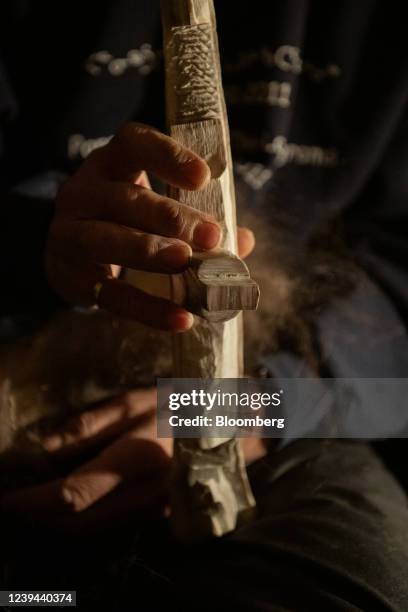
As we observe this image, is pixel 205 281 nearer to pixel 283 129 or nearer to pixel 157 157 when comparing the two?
pixel 157 157

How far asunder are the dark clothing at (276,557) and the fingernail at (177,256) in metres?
0.25

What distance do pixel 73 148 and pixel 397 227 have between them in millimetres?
483

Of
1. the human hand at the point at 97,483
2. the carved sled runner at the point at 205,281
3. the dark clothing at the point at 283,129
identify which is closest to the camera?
the carved sled runner at the point at 205,281

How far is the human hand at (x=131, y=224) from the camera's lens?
375 millimetres

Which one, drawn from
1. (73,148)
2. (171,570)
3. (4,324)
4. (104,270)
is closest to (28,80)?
(73,148)

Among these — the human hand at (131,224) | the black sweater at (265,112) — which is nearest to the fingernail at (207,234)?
the human hand at (131,224)

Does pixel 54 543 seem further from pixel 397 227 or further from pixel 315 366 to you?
pixel 397 227

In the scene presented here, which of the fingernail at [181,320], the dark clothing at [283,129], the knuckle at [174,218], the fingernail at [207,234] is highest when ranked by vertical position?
the dark clothing at [283,129]

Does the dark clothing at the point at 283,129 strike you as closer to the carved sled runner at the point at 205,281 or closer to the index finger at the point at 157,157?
the carved sled runner at the point at 205,281

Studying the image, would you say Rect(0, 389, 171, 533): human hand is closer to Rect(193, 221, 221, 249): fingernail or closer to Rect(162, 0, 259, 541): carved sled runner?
Rect(162, 0, 259, 541): carved sled runner

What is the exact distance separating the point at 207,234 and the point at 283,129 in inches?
17.9

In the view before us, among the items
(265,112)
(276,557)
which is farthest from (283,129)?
Result: (276,557)

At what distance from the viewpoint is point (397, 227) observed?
0.84 metres

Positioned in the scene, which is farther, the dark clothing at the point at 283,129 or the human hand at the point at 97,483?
the dark clothing at the point at 283,129
